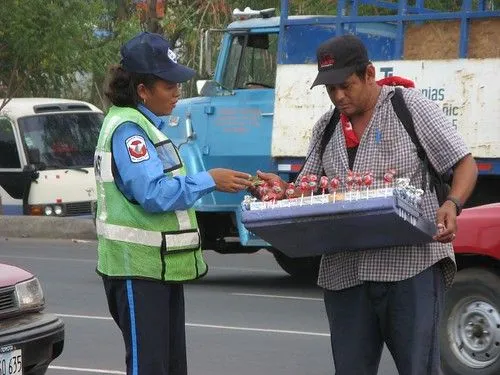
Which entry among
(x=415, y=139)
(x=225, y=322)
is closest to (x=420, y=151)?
(x=415, y=139)

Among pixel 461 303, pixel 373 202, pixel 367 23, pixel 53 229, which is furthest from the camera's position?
pixel 53 229

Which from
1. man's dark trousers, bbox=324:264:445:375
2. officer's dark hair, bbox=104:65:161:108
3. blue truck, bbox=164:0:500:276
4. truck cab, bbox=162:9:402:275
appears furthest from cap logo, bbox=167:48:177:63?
truck cab, bbox=162:9:402:275

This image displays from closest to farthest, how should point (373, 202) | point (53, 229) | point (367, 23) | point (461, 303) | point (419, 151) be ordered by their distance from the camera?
1. point (373, 202)
2. point (419, 151)
3. point (461, 303)
4. point (367, 23)
5. point (53, 229)

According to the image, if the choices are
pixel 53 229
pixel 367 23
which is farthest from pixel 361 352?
pixel 53 229

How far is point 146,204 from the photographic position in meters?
4.72

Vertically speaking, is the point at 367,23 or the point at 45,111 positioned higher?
the point at 367,23

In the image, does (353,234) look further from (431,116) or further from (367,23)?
(367,23)

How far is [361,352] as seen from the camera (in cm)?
488

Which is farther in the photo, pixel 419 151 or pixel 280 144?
pixel 280 144

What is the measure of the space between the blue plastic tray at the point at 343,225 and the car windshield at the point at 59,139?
14918 millimetres

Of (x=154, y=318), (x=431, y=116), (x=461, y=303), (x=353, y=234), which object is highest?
(x=431, y=116)

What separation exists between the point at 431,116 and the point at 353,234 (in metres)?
0.53

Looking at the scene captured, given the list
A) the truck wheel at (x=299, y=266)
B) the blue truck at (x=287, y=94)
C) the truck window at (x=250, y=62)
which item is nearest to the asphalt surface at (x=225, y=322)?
the truck wheel at (x=299, y=266)

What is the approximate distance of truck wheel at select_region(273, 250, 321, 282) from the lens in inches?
526
